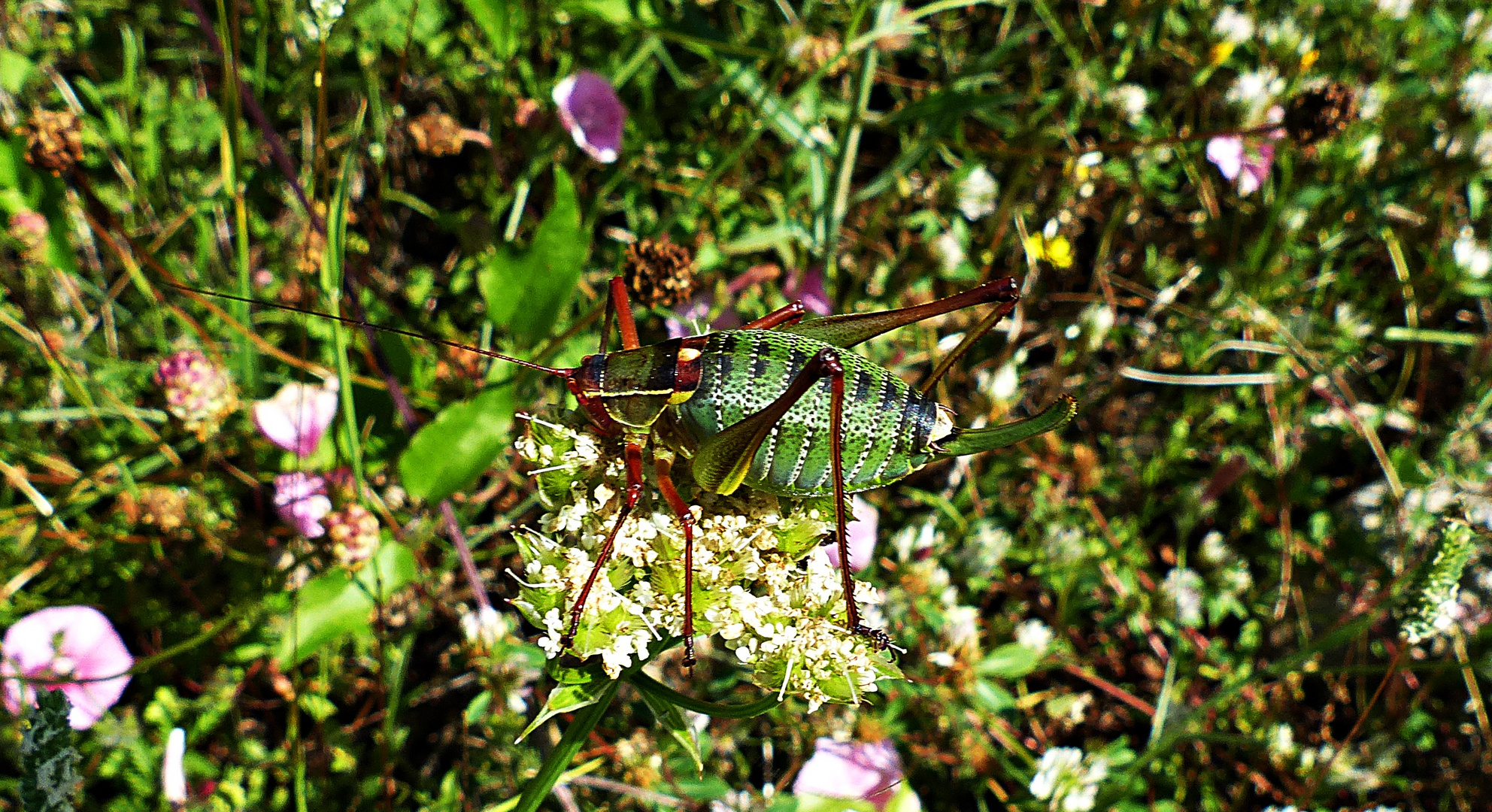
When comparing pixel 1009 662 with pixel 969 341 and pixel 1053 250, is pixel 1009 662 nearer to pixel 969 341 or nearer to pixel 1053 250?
pixel 969 341

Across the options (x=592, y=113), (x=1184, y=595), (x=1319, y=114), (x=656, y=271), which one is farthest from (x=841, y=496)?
(x=1319, y=114)

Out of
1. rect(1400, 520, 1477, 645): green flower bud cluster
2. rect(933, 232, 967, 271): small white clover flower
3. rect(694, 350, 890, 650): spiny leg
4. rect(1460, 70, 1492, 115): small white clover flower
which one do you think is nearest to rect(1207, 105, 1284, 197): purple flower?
rect(1460, 70, 1492, 115): small white clover flower

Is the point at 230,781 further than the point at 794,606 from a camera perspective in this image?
Yes

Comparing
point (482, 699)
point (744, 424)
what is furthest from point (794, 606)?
point (482, 699)

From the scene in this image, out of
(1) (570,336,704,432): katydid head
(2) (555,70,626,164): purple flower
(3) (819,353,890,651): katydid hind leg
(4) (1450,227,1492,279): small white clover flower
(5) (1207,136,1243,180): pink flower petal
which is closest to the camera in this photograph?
(3) (819,353,890,651): katydid hind leg

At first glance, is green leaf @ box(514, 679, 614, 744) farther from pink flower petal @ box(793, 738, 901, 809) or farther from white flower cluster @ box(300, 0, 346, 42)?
white flower cluster @ box(300, 0, 346, 42)

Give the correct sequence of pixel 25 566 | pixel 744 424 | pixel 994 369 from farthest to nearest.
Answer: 1. pixel 994 369
2. pixel 25 566
3. pixel 744 424

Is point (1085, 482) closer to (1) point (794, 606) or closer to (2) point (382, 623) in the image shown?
(1) point (794, 606)
